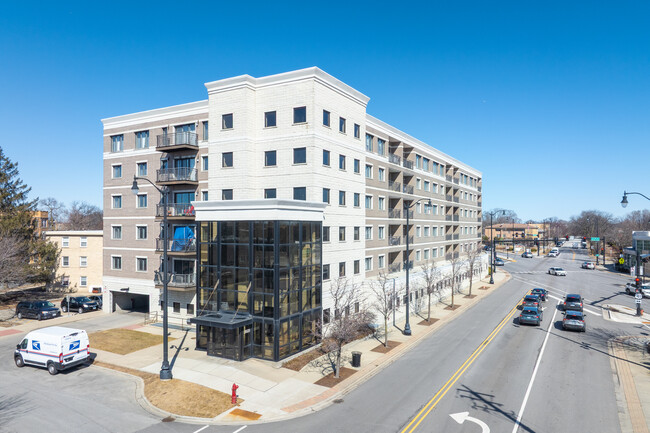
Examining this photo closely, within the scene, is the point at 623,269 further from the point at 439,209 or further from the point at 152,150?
the point at 152,150

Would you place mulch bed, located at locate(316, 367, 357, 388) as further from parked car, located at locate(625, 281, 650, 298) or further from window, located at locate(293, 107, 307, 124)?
parked car, located at locate(625, 281, 650, 298)

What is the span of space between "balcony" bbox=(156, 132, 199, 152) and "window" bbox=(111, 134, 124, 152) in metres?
5.31

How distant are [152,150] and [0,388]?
21.8 m

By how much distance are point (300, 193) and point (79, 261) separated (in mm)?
35020

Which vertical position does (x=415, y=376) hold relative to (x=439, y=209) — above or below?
below

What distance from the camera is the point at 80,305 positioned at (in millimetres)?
38688

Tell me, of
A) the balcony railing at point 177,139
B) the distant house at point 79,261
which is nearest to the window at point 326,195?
the balcony railing at point 177,139

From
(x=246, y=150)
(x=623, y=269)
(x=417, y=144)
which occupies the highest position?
(x=417, y=144)

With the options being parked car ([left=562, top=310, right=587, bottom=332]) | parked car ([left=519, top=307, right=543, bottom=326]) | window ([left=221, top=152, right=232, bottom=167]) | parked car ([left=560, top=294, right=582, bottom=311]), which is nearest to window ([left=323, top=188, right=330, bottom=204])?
Answer: window ([left=221, top=152, right=232, bottom=167])

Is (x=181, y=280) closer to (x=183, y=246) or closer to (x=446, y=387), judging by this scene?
(x=183, y=246)

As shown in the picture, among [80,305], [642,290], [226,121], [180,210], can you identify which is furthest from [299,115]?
[642,290]

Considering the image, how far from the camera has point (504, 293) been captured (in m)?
53.3

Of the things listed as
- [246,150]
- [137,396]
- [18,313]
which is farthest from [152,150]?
[137,396]

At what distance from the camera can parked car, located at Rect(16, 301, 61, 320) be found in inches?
1395
